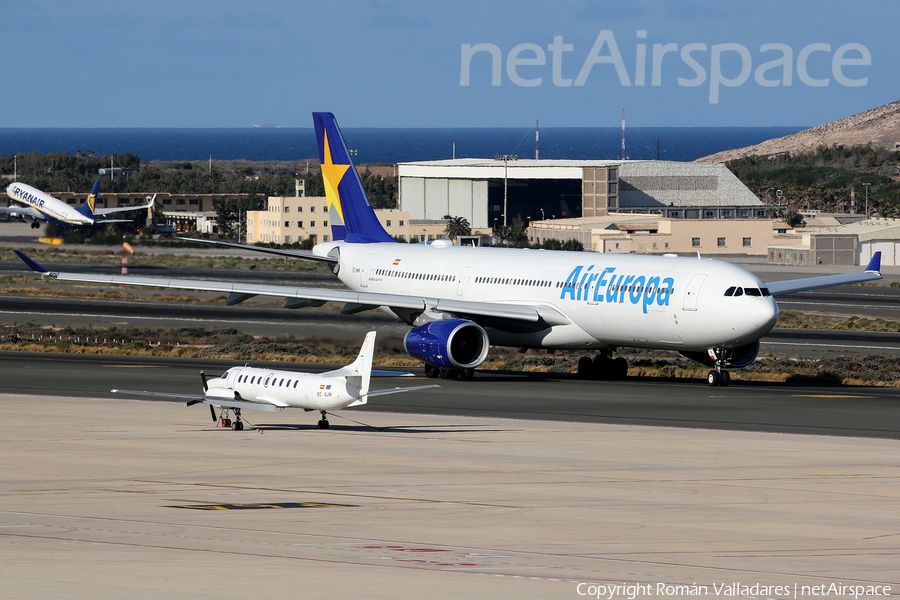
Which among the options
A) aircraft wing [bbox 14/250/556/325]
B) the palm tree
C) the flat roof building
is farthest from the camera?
the flat roof building

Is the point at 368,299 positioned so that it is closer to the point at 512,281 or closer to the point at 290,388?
the point at 512,281

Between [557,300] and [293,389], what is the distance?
16358 mm

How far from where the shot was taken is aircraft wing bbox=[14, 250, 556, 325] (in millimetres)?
46562

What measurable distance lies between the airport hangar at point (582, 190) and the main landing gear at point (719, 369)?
129 metres

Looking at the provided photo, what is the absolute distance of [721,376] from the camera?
45656 millimetres

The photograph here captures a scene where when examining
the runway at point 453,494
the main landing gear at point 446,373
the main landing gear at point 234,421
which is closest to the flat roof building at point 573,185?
the main landing gear at point 446,373

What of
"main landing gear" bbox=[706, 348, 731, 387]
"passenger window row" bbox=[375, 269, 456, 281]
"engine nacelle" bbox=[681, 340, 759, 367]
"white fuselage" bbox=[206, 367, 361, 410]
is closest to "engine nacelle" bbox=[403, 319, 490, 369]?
"passenger window row" bbox=[375, 269, 456, 281]

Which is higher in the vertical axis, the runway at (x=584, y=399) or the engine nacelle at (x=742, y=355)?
the engine nacelle at (x=742, y=355)

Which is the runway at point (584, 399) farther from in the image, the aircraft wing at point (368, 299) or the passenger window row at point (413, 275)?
the passenger window row at point (413, 275)

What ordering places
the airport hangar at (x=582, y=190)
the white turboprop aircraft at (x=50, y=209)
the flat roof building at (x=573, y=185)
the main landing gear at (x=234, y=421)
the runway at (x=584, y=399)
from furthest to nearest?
the flat roof building at (x=573, y=185)
the airport hangar at (x=582, y=190)
the white turboprop aircraft at (x=50, y=209)
the runway at (x=584, y=399)
the main landing gear at (x=234, y=421)

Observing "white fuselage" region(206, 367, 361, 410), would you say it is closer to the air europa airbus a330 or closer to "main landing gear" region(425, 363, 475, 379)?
the air europa airbus a330

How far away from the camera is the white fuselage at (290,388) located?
32219mm

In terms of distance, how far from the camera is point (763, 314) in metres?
41.7

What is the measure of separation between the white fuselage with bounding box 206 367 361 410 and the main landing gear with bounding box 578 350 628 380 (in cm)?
1918
